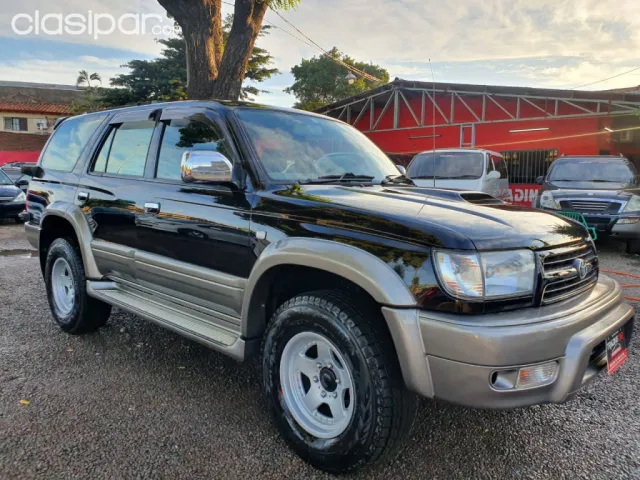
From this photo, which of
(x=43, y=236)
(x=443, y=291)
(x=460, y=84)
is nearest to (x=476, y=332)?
(x=443, y=291)

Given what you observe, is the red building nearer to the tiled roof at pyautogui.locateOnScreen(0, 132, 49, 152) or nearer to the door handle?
the door handle

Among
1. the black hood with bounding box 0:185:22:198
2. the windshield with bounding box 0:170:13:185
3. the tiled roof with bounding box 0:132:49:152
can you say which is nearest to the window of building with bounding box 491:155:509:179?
the black hood with bounding box 0:185:22:198

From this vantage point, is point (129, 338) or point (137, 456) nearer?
point (137, 456)

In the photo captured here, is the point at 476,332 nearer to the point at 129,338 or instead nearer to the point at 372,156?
the point at 372,156

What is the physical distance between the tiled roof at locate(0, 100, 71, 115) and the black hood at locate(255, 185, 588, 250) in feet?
127

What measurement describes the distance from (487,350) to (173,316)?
2069mm

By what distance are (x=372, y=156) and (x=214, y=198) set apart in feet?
4.50

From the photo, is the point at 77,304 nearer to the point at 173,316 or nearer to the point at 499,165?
the point at 173,316

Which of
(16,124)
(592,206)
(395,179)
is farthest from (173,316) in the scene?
(16,124)

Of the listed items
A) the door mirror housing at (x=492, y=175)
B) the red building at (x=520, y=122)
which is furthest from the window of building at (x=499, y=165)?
the red building at (x=520, y=122)

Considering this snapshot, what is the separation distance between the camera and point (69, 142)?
4.56 metres

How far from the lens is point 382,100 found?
21.0 metres

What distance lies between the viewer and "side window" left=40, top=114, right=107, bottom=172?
431 cm

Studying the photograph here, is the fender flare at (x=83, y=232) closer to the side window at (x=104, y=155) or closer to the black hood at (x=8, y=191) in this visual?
the side window at (x=104, y=155)
